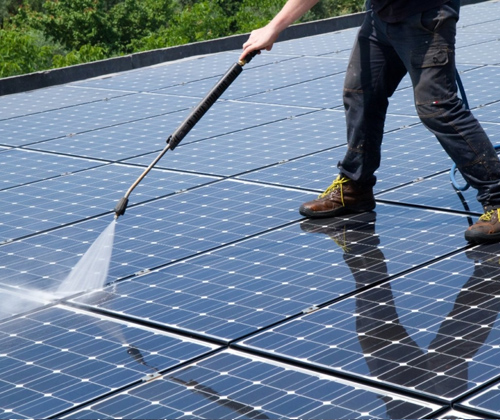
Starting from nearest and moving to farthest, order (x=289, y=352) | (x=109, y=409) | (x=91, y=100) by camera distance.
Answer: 1. (x=109, y=409)
2. (x=289, y=352)
3. (x=91, y=100)

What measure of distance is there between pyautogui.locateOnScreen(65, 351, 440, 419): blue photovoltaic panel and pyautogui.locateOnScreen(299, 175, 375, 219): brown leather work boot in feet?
7.37

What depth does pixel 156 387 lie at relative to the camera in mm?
4441

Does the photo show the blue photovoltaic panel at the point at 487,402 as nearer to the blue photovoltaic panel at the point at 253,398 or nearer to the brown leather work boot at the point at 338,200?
the blue photovoltaic panel at the point at 253,398

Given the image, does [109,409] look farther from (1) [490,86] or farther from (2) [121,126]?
(1) [490,86]

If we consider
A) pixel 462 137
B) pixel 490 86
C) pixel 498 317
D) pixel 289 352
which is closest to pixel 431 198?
pixel 462 137

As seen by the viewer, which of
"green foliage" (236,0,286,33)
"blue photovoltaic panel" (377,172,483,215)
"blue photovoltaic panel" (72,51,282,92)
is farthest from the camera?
"green foliage" (236,0,286,33)

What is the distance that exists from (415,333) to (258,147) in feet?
13.9

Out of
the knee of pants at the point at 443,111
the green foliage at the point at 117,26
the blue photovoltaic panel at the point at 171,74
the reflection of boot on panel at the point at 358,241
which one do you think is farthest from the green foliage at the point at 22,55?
the knee of pants at the point at 443,111

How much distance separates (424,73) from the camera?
19.6ft

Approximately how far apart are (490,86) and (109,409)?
24.0ft

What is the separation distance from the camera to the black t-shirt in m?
5.93

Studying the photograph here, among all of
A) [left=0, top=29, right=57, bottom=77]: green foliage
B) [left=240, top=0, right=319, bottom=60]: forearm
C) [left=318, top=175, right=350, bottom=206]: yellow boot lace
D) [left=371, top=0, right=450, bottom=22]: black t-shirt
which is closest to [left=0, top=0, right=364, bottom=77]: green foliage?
[left=0, top=29, right=57, bottom=77]: green foliage

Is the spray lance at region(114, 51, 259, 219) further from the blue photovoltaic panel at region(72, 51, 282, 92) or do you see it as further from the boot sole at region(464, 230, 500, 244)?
the blue photovoltaic panel at region(72, 51, 282, 92)

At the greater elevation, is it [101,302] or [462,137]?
[462,137]
